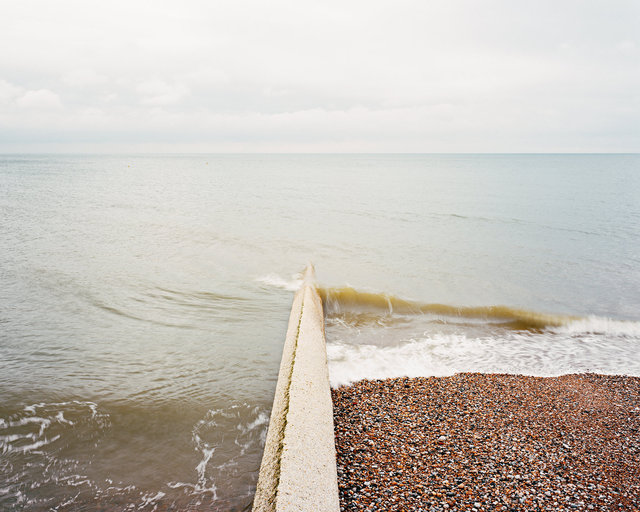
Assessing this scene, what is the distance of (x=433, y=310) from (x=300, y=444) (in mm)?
6584

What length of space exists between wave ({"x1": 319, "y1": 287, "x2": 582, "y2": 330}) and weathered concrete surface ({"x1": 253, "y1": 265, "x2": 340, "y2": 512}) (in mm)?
4028

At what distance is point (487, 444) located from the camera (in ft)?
13.9

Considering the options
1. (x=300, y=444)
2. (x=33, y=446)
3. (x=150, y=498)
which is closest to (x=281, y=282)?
(x=33, y=446)

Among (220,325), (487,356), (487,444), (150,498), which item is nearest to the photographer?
(150,498)

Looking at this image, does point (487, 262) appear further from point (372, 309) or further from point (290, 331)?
point (290, 331)

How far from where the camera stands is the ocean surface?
4.12 m

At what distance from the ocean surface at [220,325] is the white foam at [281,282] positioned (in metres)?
0.08

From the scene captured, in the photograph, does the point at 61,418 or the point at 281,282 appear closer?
the point at 61,418

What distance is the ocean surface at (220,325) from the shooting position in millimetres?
4117

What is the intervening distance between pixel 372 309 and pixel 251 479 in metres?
5.74

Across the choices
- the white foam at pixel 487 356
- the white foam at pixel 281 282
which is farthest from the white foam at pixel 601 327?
the white foam at pixel 281 282

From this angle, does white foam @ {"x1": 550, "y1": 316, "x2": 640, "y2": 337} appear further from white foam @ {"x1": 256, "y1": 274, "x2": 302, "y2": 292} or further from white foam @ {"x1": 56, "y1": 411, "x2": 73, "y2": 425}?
white foam @ {"x1": 56, "y1": 411, "x2": 73, "y2": 425}

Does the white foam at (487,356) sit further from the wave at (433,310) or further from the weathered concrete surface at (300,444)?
the weathered concrete surface at (300,444)

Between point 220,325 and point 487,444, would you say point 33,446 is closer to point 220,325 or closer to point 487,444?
point 220,325
